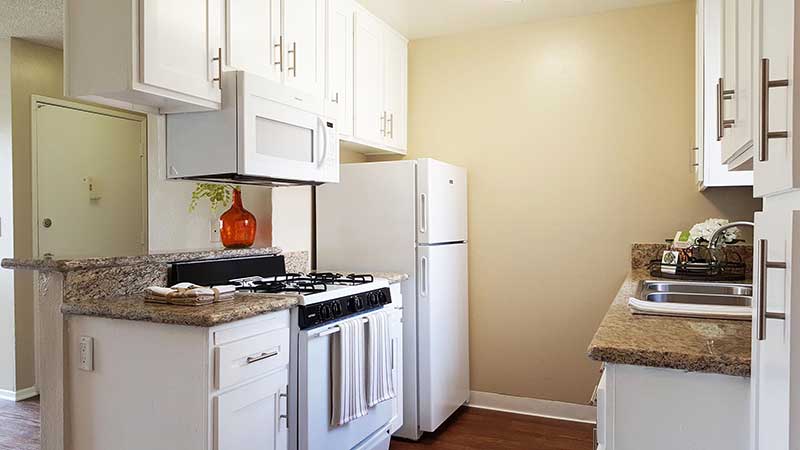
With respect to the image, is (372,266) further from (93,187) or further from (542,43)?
(93,187)

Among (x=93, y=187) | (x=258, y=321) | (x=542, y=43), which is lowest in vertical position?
(x=258, y=321)

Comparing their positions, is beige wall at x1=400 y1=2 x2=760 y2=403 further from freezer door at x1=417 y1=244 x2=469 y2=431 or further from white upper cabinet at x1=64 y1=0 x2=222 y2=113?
white upper cabinet at x1=64 y1=0 x2=222 y2=113

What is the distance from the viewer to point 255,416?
2041 millimetres

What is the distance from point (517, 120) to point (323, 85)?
139 cm

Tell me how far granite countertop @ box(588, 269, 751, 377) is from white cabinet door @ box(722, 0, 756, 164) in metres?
0.42

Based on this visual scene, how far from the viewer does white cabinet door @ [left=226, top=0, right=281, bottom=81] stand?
2309 millimetres

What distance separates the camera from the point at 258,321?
6.73ft

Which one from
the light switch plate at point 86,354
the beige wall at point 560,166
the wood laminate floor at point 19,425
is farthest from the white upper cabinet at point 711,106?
the wood laminate floor at point 19,425

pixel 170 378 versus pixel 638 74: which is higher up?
pixel 638 74

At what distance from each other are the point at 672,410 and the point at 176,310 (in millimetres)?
1511

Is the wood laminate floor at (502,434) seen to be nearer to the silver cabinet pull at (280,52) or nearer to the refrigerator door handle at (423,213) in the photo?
the refrigerator door handle at (423,213)

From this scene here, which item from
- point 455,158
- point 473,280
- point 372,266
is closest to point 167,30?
point 372,266

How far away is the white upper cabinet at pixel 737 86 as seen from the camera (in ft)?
3.37

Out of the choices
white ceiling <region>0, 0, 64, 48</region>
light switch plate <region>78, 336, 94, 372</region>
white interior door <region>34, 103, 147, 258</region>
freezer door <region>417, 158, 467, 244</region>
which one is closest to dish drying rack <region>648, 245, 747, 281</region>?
freezer door <region>417, 158, 467, 244</region>
